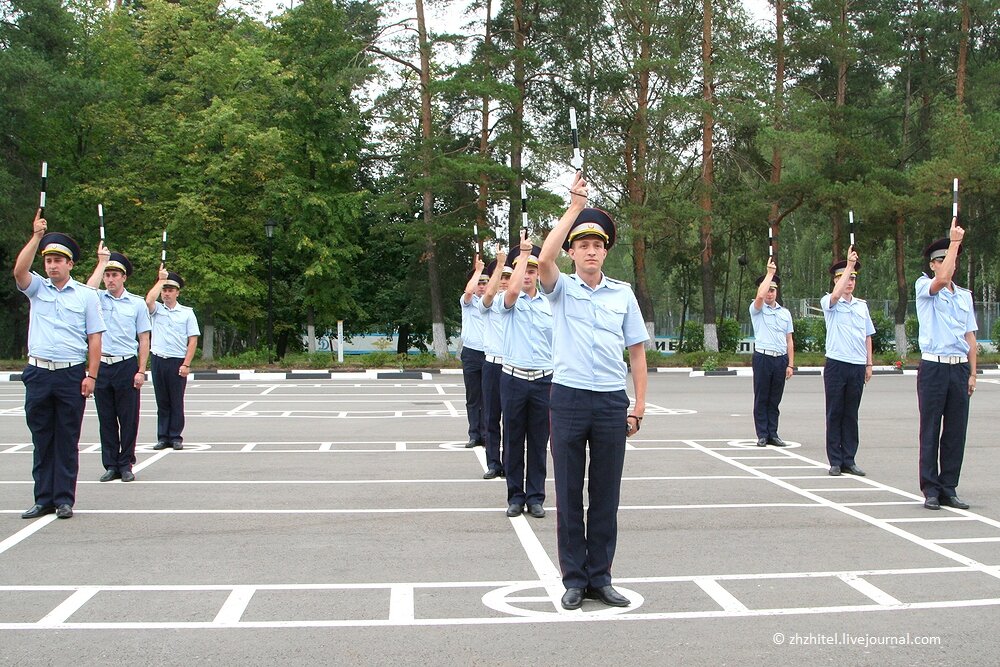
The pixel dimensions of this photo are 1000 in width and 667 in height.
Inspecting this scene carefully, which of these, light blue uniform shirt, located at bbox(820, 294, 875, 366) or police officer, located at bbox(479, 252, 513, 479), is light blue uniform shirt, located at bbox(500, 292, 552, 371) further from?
light blue uniform shirt, located at bbox(820, 294, 875, 366)

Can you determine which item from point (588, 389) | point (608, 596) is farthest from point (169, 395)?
point (608, 596)

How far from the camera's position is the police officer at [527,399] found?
802cm

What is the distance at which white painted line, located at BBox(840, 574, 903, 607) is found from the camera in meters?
5.44

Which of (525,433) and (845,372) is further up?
(845,372)

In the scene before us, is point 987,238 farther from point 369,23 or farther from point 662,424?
point 662,424

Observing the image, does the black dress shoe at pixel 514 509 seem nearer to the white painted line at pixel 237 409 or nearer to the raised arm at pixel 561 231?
the raised arm at pixel 561 231

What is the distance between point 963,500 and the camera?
8609 millimetres

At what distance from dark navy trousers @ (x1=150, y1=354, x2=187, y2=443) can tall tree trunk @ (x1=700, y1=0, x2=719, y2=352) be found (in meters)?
24.0

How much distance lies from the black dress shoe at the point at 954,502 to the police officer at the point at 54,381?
7.19 m

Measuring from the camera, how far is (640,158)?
116ft

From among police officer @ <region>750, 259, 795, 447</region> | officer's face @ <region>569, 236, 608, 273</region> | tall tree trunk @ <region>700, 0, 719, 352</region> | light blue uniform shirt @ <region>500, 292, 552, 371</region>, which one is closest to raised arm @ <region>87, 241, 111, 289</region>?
light blue uniform shirt @ <region>500, 292, 552, 371</region>

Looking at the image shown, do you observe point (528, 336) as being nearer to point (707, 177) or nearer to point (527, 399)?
point (527, 399)

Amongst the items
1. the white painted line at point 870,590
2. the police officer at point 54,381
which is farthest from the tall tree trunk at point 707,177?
the white painted line at point 870,590

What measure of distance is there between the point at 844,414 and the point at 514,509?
4.13m
